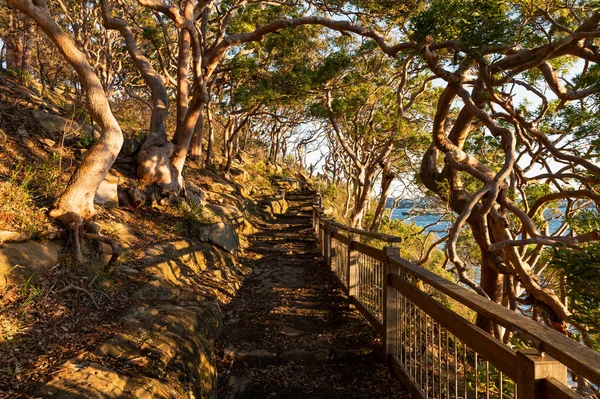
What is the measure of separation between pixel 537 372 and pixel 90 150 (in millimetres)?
6287

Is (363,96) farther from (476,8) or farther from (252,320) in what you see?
(252,320)

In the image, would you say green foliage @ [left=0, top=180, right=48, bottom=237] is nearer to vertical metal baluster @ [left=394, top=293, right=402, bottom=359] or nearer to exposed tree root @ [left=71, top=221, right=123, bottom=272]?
exposed tree root @ [left=71, top=221, right=123, bottom=272]

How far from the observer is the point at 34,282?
373 centimetres

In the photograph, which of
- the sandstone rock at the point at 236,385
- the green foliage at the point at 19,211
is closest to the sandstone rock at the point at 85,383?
the sandstone rock at the point at 236,385

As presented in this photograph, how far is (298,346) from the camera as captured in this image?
454 cm

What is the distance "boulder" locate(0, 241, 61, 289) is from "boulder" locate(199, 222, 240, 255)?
154 inches

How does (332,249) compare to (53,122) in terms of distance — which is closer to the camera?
(332,249)

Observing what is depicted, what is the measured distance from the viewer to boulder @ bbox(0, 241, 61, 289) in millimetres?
3566

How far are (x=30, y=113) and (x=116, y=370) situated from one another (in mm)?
8123

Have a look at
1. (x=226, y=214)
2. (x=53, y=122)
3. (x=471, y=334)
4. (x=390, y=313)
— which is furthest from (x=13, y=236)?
(x=226, y=214)

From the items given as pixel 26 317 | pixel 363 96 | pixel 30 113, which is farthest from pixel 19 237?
pixel 363 96

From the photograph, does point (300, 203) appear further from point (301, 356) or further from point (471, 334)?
point (471, 334)

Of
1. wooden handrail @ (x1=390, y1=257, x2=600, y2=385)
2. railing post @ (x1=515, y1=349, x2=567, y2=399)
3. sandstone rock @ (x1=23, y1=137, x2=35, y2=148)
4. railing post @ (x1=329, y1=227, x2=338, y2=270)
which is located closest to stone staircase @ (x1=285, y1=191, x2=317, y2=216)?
railing post @ (x1=329, y1=227, x2=338, y2=270)

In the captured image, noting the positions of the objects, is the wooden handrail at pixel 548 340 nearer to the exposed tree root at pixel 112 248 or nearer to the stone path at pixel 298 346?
the stone path at pixel 298 346
